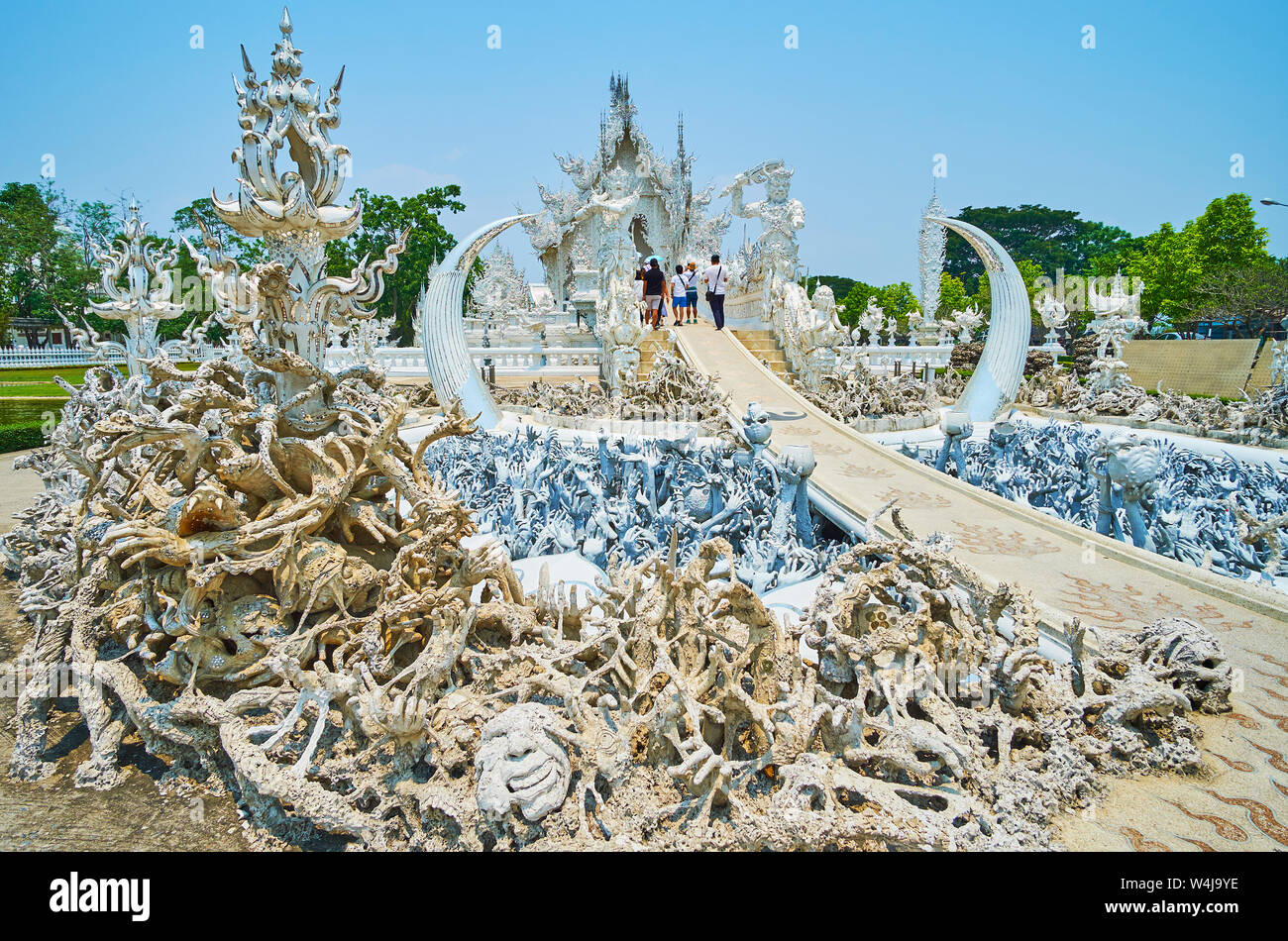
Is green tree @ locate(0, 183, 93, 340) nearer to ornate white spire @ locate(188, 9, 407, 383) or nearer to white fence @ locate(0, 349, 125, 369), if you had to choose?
white fence @ locate(0, 349, 125, 369)

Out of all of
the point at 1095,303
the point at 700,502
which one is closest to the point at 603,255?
the point at 700,502

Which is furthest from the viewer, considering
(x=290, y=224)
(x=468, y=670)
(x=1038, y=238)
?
(x=1038, y=238)

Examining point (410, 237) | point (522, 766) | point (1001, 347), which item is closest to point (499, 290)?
point (410, 237)

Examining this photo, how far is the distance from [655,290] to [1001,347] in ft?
26.4

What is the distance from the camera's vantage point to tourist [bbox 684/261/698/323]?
1975 cm

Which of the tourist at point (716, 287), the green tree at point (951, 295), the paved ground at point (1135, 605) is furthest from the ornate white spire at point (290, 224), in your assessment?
the green tree at point (951, 295)

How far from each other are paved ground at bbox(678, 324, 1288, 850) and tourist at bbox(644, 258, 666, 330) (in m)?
7.94

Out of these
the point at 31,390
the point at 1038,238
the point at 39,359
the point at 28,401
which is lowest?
the point at 28,401

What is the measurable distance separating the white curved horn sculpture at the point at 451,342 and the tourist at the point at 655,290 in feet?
18.4

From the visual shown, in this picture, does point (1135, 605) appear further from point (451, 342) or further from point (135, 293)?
point (135, 293)

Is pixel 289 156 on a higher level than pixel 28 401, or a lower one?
higher

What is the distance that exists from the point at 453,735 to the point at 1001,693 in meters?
2.85

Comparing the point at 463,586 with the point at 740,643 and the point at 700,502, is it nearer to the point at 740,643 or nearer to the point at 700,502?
the point at 740,643

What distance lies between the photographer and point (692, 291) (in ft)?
64.6
